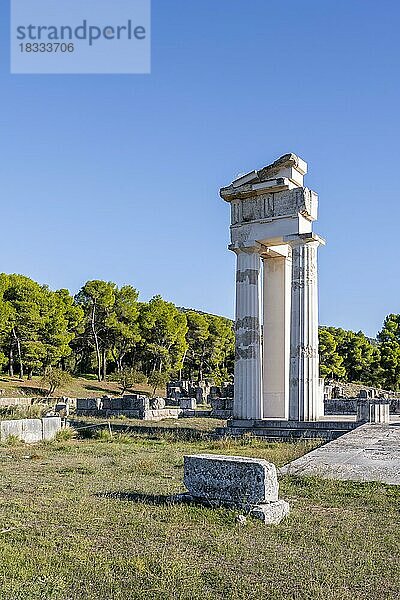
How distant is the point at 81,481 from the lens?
10828 mm

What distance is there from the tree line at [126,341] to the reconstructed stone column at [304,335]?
24555mm

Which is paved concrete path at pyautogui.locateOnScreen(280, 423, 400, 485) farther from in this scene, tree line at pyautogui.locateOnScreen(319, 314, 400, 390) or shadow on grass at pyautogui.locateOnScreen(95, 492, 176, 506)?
tree line at pyautogui.locateOnScreen(319, 314, 400, 390)

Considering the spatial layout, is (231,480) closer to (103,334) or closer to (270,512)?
(270,512)

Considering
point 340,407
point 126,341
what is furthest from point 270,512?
point 126,341

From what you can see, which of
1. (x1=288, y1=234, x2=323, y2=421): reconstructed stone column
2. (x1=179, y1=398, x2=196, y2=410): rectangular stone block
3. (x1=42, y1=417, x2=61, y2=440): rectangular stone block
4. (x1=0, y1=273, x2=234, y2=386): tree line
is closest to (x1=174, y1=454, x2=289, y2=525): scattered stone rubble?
(x1=42, y1=417, x2=61, y2=440): rectangular stone block

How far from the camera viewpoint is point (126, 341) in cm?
5875

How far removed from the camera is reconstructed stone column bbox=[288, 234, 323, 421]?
66.1 ft

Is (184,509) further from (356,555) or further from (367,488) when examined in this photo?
(367,488)

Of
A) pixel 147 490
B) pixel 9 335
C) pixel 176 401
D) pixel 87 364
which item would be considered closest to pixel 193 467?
pixel 147 490

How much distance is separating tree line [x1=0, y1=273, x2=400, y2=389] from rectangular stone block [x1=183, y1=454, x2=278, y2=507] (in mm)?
35355

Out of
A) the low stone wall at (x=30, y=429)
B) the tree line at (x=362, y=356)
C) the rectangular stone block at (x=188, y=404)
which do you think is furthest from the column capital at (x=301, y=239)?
the tree line at (x=362, y=356)

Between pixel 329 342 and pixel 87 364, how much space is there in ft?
77.2

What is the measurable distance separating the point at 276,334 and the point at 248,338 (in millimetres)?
2242

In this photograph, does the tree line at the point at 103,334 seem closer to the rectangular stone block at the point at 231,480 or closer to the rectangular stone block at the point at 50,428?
the rectangular stone block at the point at 50,428
